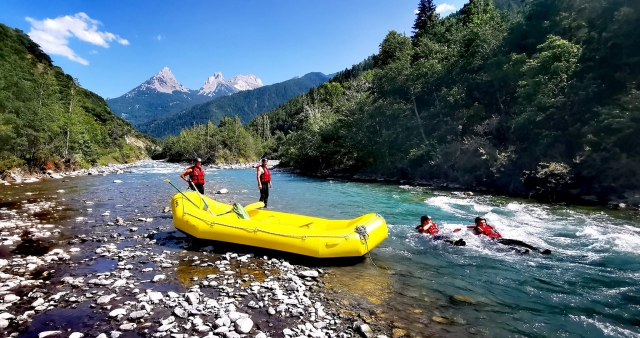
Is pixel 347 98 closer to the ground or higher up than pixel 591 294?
higher up

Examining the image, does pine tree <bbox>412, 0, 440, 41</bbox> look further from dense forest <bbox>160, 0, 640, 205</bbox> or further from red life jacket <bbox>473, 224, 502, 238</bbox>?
red life jacket <bbox>473, 224, 502, 238</bbox>

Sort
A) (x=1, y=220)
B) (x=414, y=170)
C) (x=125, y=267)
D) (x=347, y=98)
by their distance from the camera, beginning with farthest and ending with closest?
1. (x=347, y=98)
2. (x=414, y=170)
3. (x=1, y=220)
4. (x=125, y=267)

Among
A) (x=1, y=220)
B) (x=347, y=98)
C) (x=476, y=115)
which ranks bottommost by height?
(x=1, y=220)

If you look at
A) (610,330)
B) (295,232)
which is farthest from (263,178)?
(610,330)

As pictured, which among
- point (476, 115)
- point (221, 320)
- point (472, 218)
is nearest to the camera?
point (221, 320)

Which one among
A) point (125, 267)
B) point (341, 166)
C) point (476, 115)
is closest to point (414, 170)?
point (476, 115)

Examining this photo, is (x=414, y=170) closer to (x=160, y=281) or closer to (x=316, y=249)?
(x=316, y=249)

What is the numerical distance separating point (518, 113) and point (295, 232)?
68.2ft

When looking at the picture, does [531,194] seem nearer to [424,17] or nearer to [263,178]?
[263,178]

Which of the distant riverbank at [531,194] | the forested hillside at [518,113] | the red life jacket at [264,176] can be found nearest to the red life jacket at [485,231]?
the red life jacket at [264,176]

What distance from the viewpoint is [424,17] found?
5997cm

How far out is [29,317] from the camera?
485 cm

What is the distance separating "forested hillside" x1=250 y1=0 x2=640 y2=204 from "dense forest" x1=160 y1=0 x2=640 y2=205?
0.07 metres

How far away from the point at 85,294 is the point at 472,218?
13.1 metres
